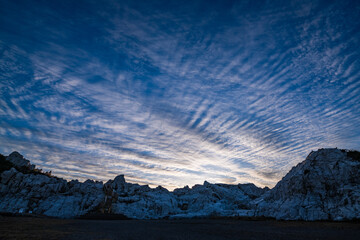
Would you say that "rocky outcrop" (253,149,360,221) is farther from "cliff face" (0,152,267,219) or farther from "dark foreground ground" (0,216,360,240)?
"cliff face" (0,152,267,219)

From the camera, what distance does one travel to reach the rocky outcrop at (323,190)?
28.5 metres

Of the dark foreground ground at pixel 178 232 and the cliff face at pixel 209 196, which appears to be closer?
the dark foreground ground at pixel 178 232

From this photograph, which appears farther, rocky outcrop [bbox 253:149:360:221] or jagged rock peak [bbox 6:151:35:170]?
jagged rock peak [bbox 6:151:35:170]

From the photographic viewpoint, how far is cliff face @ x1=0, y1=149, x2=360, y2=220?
31734 millimetres

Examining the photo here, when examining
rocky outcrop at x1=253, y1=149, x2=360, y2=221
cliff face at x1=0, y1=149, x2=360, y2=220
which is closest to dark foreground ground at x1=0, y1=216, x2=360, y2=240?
rocky outcrop at x1=253, y1=149, x2=360, y2=221

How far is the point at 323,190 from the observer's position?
3381 cm

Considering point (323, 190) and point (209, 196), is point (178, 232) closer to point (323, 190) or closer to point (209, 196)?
point (323, 190)

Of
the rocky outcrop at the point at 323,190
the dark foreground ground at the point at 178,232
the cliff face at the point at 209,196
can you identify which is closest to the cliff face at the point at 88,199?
the cliff face at the point at 209,196

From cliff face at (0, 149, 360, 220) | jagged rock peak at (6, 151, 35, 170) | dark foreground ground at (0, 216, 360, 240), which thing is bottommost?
dark foreground ground at (0, 216, 360, 240)

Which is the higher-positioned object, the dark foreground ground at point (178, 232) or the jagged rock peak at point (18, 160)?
the jagged rock peak at point (18, 160)

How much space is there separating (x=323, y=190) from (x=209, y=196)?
52576 millimetres

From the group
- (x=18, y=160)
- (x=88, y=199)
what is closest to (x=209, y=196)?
(x=88, y=199)

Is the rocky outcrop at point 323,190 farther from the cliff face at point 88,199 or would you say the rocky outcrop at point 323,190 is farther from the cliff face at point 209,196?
the cliff face at point 88,199

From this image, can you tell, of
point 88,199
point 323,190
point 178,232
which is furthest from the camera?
point 88,199
